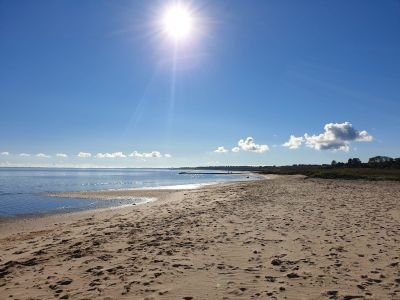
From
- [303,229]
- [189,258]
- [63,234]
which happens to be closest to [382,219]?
[303,229]

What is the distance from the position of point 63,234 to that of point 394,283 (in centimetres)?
1287

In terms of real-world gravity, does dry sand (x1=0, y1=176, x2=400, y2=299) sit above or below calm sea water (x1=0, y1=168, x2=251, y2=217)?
above

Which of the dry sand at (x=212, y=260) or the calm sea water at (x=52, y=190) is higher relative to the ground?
the dry sand at (x=212, y=260)

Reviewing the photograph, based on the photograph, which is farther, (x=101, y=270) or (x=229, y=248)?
(x=229, y=248)

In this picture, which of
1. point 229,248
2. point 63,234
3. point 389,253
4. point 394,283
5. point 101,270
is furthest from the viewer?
point 63,234

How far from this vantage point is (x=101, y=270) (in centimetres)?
962

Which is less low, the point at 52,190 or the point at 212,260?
the point at 212,260

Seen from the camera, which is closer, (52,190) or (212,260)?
(212,260)

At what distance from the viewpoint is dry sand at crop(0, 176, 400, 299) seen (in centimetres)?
793

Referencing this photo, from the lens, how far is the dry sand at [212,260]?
7.93 m

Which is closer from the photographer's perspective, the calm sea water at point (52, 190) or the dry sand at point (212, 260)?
the dry sand at point (212, 260)

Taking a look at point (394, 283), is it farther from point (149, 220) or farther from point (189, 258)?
point (149, 220)

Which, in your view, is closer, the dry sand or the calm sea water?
the dry sand

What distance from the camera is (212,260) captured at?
33.7ft
